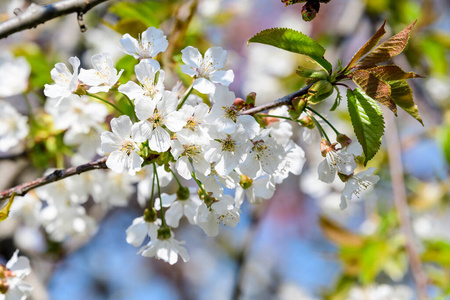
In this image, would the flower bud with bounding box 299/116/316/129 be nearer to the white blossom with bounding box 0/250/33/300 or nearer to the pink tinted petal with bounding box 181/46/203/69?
the pink tinted petal with bounding box 181/46/203/69

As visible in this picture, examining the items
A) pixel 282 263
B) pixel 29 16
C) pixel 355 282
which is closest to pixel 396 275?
pixel 355 282

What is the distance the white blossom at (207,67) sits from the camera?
849 mm

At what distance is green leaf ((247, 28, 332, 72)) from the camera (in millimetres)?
792

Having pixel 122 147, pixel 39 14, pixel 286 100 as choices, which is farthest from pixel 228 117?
pixel 39 14

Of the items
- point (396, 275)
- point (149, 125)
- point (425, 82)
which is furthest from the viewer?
point (425, 82)

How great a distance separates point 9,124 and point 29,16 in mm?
736

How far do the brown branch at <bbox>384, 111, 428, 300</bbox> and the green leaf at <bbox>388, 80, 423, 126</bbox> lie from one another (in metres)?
1.17

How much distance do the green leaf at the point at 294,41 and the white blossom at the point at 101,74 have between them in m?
0.28

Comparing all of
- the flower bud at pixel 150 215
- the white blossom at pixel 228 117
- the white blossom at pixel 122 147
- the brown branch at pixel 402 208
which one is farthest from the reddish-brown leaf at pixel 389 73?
the brown branch at pixel 402 208

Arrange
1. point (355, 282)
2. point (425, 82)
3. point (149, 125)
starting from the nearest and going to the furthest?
1. point (149, 125)
2. point (355, 282)
3. point (425, 82)

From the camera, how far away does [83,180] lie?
149 centimetres

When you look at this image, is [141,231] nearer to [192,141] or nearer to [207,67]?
[192,141]

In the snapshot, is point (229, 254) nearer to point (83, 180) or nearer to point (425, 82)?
point (425, 82)

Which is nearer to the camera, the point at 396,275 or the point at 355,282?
the point at 396,275
